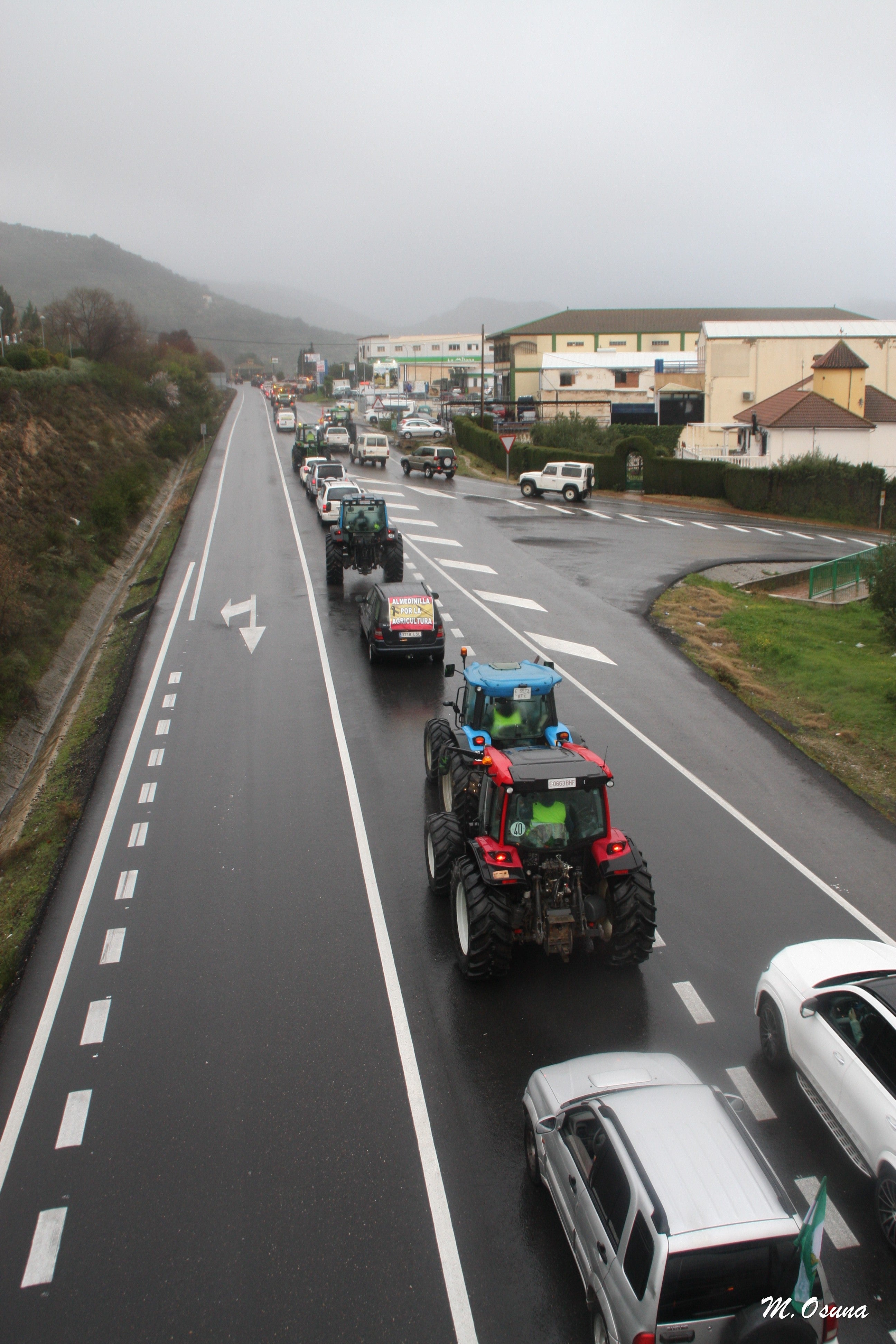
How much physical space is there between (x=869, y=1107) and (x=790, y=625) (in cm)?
1806

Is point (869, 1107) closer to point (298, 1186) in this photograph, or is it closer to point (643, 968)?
point (643, 968)

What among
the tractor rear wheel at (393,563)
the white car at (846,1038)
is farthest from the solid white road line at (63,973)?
the tractor rear wheel at (393,563)

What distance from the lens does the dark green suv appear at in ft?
163

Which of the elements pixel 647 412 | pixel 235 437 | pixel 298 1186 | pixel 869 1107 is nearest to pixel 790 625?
pixel 869 1107

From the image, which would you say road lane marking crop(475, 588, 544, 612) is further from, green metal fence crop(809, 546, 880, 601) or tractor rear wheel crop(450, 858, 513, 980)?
tractor rear wheel crop(450, 858, 513, 980)

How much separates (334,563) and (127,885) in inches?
606

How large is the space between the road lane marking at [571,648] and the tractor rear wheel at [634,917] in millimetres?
11529

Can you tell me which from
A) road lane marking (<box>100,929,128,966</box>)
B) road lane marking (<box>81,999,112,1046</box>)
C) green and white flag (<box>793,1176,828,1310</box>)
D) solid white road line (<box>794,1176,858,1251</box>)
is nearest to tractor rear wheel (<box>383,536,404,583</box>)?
road lane marking (<box>100,929,128,966</box>)

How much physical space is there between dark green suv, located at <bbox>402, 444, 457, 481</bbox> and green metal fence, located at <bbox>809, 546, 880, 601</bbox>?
26.6 meters

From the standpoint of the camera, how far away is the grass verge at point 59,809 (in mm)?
10445

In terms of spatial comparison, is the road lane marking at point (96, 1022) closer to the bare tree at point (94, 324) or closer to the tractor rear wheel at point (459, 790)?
the tractor rear wheel at point (459, 790)

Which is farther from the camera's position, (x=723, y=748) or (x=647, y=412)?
(x=647, y=412)

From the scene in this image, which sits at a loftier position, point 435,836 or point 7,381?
point 7,381

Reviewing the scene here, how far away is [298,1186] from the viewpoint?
6895mm
